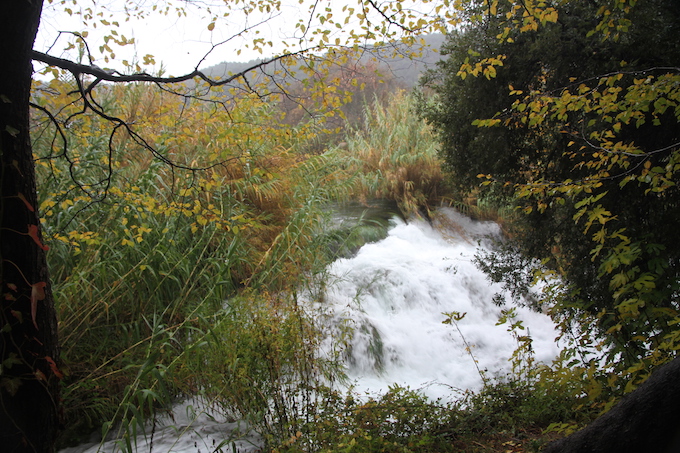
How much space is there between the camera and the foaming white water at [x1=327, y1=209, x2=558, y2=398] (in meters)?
4.96

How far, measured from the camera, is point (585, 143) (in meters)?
3.93

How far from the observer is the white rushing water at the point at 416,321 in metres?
4.85

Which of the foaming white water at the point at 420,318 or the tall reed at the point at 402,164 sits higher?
the tall reed at the point at 402,164

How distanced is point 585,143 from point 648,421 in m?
3.01

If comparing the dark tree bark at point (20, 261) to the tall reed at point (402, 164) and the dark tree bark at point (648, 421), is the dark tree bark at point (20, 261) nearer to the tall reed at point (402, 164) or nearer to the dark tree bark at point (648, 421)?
the dark tree bark at point (648, 421)

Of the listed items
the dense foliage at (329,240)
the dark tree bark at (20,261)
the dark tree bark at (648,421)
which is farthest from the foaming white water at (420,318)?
the dark tree bark at (20,261)

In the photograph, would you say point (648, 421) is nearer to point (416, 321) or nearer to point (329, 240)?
point (416, 321)

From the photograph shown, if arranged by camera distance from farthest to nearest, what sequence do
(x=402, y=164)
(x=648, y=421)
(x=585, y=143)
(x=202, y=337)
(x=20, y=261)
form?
(x=402, y=164) < (x=585, y=143) < (x=202, y=337) < (x=20, y=261) < (x=648, y=421)

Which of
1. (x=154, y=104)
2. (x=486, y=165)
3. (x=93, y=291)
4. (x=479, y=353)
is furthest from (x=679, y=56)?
(x=154, y=104)

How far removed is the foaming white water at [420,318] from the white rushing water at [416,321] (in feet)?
0.04

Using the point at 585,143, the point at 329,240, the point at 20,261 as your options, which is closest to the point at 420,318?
the point at 329,240

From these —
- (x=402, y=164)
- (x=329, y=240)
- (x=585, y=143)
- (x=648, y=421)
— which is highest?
(x=402, y=164)

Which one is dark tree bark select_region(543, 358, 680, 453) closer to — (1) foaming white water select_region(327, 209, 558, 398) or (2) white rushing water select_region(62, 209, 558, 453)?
(2) white rushing water select_region(62, 209, 558, 453)

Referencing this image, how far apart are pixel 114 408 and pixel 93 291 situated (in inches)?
35.1
